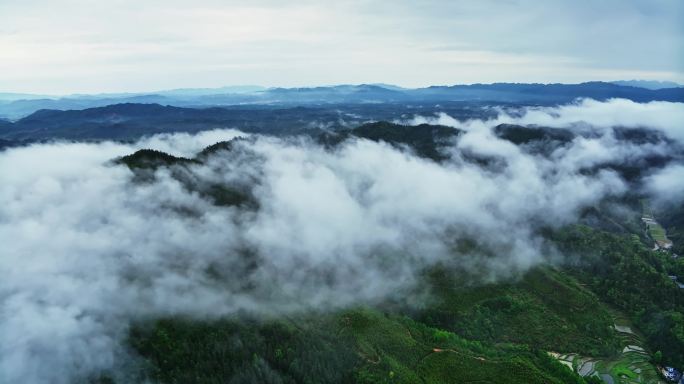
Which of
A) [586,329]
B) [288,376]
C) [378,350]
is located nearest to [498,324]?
[586,329]

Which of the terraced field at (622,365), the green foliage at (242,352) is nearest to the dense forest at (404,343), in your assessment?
the green foliage at (242,352)

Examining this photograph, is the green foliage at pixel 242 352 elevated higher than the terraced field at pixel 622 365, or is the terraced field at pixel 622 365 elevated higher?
the green foliage at pixel 242 352

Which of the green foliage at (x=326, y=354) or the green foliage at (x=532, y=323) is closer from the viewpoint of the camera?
the green foliage at (x=326, y=354)

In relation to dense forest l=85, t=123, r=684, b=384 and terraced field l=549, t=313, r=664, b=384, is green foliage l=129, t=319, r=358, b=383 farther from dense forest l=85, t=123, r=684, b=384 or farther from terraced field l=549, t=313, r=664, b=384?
terraced field l=549, t=313, r=664, b=384

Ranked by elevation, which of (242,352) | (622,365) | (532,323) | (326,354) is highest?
(242,352)

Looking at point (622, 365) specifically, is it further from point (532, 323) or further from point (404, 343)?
point (404, 343)

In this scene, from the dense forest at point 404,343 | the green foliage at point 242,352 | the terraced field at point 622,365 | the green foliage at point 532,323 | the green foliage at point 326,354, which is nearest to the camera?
the green foliage at point 242,352

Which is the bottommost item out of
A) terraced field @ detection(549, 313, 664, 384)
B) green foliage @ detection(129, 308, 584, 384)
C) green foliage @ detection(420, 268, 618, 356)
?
terraced field @ detection(549, 313, 664, 384)

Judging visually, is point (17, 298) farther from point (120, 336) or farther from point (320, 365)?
point (320, 365)

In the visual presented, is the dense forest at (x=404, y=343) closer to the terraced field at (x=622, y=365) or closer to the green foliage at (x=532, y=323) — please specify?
the green foliage at (x=532, y=323)

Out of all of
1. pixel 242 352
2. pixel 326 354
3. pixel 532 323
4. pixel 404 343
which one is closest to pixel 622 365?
pixel 532 323

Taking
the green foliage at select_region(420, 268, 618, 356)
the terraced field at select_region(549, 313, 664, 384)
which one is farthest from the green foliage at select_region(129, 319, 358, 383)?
the terraced field at select_region(549, 313, 664, 384)
